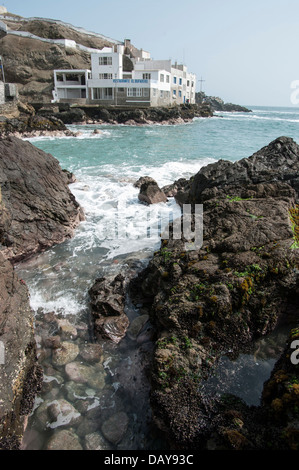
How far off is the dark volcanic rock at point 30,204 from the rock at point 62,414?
4871 millimetres

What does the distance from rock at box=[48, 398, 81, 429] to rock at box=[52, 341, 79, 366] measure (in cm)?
82

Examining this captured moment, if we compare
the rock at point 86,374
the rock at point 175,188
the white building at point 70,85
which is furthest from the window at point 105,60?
the rock at point 86,374

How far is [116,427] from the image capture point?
4566 millimetres

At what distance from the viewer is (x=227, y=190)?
392 inches

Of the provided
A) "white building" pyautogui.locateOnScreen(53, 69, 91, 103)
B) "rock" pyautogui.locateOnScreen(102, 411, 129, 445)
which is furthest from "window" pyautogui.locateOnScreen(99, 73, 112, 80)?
"rock" pyautogui.locateOnScreen(102, 411, 129, 445)

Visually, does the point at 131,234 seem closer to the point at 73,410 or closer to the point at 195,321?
the point at 195,321

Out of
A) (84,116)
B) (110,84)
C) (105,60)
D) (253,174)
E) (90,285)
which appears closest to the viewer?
(90,285)

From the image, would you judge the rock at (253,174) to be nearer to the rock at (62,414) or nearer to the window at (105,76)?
the rock at (62,414)

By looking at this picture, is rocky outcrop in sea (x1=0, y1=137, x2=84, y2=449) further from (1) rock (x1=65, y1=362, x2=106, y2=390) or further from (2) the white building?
(2) the white building

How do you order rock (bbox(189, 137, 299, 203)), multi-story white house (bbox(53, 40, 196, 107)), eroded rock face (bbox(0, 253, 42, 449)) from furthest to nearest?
multi-story white house (bbox(53, 40, 196, 107))
rock (bbox(189, 137, 299, 203))
eroded rock face (bbox(0, 253, 42, 449))

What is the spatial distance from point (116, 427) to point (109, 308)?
8.48 feet

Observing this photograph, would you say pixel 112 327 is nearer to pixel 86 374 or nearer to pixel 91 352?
pixel 91 352

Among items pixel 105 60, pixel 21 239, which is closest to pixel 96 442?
pixel 21 239

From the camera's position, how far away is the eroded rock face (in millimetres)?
4227
